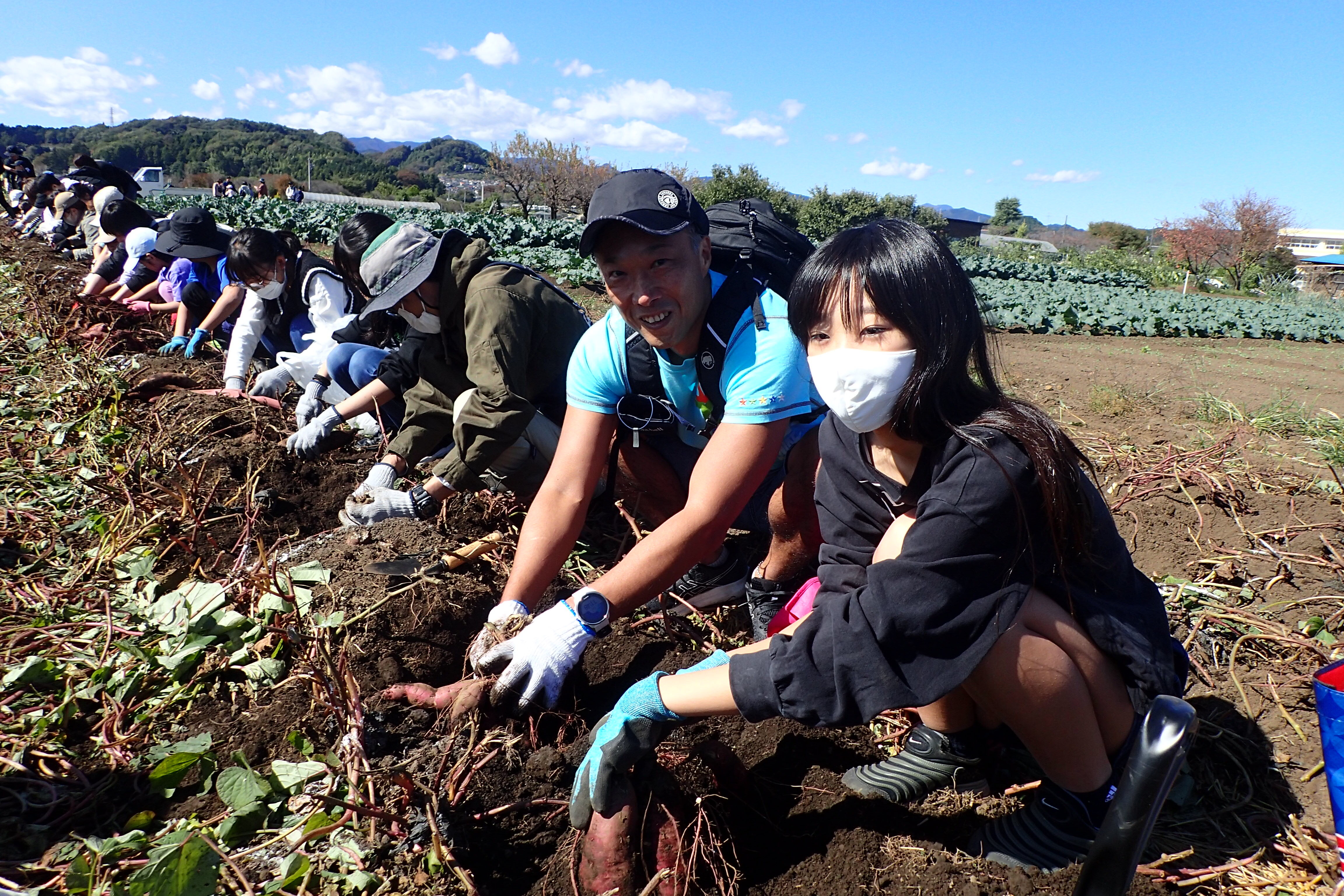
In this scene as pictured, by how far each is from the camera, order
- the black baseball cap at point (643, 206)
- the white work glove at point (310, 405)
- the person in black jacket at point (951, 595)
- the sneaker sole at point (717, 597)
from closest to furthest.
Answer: the person in black jacket at point (951, 595) → the black baseball cap at point (643, 206) → the sneaker sole at point (717, 597) → the white work glove at point (310, 405)

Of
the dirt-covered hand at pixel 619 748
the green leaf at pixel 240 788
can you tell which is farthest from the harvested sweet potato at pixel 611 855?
the green leaf at pixel 240 788

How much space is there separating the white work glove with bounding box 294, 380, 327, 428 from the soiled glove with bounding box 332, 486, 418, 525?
952mm

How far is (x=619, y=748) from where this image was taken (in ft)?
4.26

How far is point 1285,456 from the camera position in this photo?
348 cm

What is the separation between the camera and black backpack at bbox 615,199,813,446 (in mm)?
2010

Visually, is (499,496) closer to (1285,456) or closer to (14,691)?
(14,691)

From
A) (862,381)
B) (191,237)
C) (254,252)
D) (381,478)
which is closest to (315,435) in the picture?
(381,478)

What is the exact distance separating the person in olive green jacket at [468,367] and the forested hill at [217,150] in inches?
2333

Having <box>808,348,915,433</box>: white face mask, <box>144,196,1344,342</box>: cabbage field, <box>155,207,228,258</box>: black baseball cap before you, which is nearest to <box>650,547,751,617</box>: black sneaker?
<box>808,348,915,433</box>: white face mask

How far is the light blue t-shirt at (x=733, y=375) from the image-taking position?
6.13ft

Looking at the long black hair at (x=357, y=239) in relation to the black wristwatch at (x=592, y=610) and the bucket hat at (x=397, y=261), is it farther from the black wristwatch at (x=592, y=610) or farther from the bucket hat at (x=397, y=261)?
the black wristwatch at (x=592, y=610)

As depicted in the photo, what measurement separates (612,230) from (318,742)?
1.31m

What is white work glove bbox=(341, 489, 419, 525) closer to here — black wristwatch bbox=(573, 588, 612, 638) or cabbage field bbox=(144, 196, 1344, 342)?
black wristwatch bbox=(573, 588, 612, 638)

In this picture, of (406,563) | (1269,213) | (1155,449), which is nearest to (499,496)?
(406,563)
